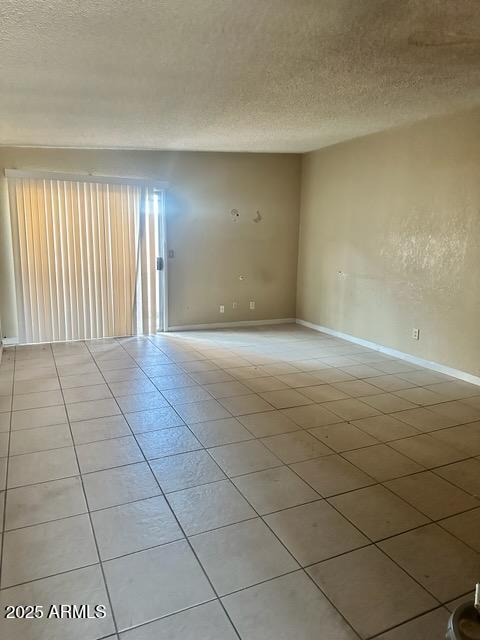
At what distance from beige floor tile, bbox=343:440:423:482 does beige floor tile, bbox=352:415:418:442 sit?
172 millimetres

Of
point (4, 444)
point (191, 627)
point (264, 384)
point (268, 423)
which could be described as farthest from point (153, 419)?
point (191, 627)

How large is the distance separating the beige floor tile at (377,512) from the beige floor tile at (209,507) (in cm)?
49

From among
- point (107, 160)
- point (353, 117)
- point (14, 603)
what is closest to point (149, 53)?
point (353, 117)

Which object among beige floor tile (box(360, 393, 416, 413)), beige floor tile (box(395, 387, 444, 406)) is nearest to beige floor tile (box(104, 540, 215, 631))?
beige floor tile (box(360, 393, 416, 413))

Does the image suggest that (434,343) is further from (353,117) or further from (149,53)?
(149,53)

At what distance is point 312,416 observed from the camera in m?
3.28

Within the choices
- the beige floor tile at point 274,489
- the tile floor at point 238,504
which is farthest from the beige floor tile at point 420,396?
the beige floor tile at point 274,489

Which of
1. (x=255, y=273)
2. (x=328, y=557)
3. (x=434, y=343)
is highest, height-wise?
(x=255, y=273)

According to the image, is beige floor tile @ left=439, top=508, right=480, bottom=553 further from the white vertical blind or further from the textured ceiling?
the white vertical blind

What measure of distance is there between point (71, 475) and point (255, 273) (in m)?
4.51

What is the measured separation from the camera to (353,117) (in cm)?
399

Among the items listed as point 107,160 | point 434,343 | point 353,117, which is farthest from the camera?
point 107,160

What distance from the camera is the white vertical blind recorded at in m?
4.96

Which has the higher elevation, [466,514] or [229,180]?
[229,180]
